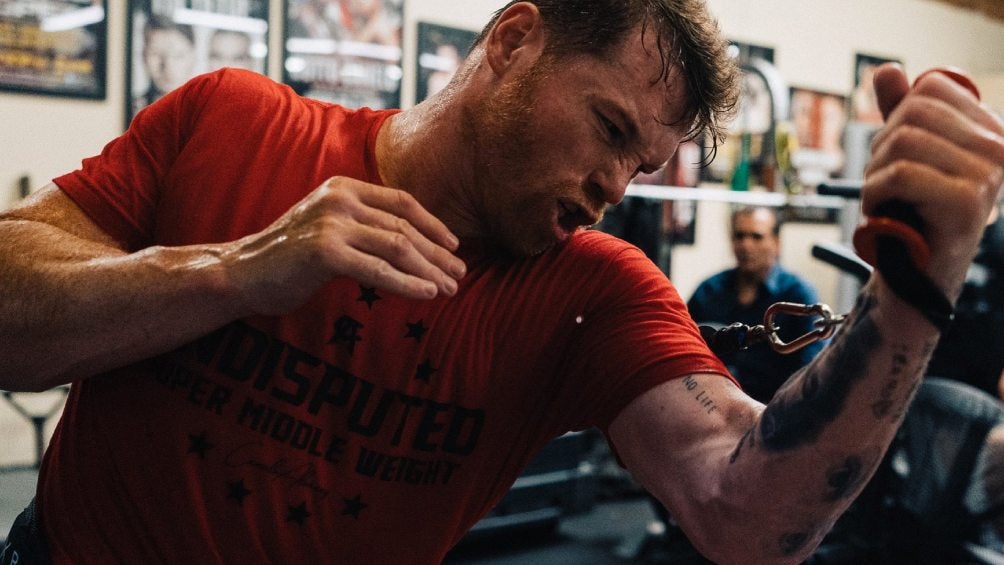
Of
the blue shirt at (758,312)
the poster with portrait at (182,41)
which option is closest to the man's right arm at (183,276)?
the blue shirt at (758,312)

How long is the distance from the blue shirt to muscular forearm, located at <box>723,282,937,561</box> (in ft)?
6.24

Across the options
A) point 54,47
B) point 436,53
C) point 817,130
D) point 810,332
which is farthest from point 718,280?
point 817,130

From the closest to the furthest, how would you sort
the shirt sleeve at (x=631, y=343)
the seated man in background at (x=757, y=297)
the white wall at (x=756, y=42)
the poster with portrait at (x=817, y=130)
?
the shirt sleeve at (x=631, y=343)
the seated man in background at (x=757, y=297)
the white wall at (x=756, y=42)
the poster with portrait at (x=817, y=130)

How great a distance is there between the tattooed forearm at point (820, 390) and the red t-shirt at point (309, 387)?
174mm

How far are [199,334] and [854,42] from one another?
20.7 ft

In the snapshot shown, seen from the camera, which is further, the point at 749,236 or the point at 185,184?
the point at 749,236

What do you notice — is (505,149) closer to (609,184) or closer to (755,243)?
(609,184)

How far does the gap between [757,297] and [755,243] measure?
481mm

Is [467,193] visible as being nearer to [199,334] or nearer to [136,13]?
[199,334]

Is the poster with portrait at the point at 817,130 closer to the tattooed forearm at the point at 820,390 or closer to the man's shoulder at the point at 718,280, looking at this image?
the man's shoulder at the point at 718,280

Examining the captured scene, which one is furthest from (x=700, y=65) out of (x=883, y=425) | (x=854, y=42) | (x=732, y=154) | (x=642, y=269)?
(x=854, y=42)

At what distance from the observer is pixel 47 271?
99 centimetres

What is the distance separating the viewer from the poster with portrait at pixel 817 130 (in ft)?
19.9

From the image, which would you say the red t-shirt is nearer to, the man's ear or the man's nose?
the man's nose
